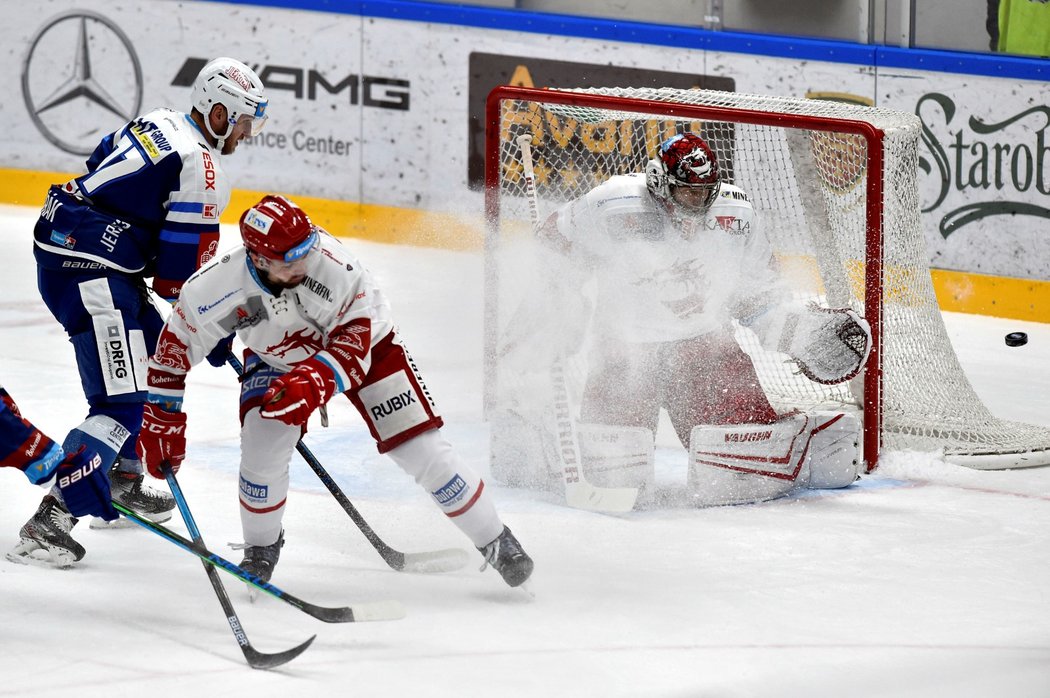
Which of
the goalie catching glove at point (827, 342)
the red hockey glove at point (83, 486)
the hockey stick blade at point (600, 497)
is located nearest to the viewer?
the red hockey glove at point (83, 486)

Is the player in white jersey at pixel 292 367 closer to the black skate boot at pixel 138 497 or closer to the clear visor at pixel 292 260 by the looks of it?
the clear visor at pixel 292 260

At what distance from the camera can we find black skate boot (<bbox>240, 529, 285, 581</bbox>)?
3.47 metres

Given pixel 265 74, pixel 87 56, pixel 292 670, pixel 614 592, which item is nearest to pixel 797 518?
pixel 614 592

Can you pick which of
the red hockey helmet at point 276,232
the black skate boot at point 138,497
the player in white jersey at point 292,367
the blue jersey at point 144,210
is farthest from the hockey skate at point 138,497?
the red hockey helmet at point 276,232

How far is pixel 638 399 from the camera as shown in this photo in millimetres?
4512

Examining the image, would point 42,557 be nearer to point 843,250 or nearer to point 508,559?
point 508,559

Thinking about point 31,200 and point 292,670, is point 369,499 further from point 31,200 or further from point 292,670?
point 31,200

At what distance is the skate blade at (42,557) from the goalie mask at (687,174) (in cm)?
181

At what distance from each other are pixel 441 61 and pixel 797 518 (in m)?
4.06

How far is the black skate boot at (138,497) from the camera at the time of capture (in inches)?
162

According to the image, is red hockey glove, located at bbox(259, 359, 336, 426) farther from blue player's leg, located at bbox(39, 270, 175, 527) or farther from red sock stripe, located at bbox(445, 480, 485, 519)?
blue player's leg, located at bbox(39, 270, 175, 527)

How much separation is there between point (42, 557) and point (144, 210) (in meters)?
0.85

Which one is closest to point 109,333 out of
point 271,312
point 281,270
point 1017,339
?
point 271,312

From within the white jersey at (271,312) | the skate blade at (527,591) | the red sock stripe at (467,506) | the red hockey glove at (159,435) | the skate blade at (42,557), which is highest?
the white jersey at (271,312)
